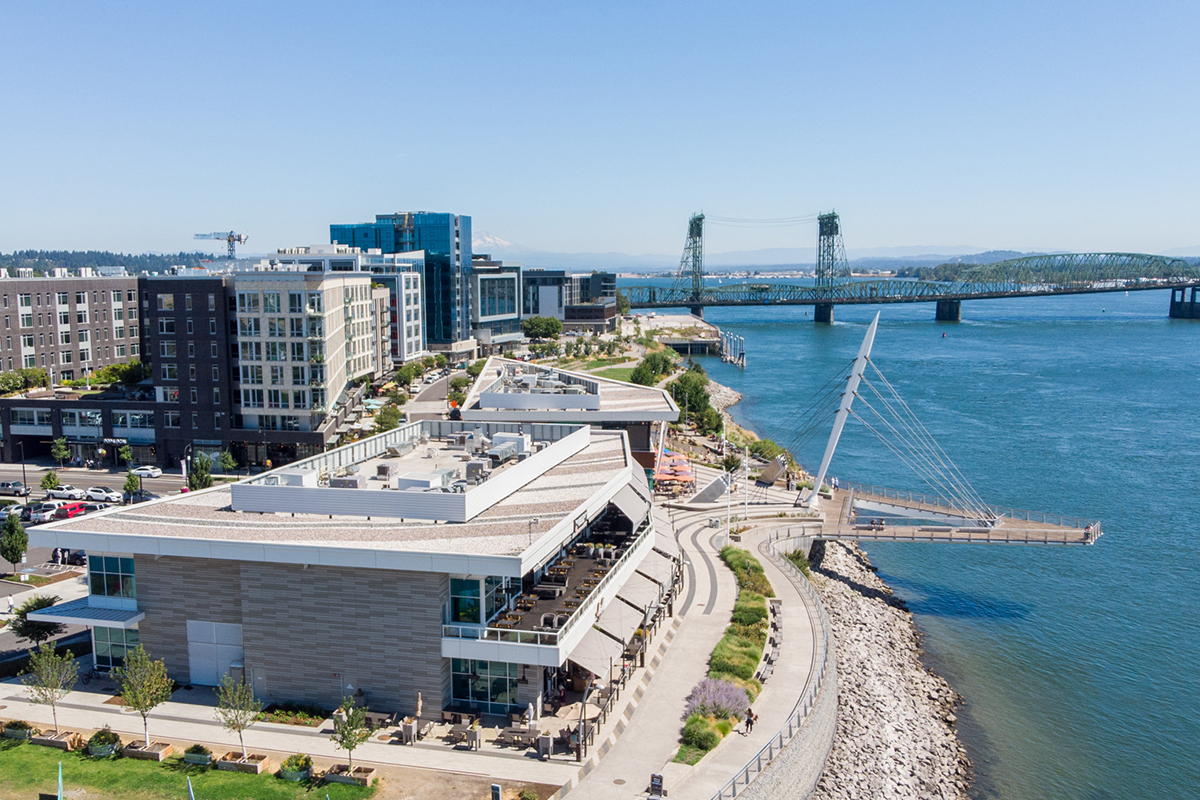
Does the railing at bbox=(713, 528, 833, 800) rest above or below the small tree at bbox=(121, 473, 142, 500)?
below

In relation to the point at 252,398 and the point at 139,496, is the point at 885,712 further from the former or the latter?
the point at 252,398

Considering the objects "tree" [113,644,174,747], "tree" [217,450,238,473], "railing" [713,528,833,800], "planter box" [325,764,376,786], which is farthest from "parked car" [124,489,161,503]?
"railing" [713,528,833,800]

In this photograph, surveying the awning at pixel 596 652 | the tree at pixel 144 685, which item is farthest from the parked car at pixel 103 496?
the awning at pixel 596 652

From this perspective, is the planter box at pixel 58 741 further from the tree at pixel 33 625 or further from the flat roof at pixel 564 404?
the flat roof at pixel 564 404

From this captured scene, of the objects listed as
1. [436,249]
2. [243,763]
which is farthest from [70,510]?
[436,249]

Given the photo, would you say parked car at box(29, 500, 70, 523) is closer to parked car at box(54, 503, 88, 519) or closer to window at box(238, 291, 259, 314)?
parked car at box(54, 503, 88, 519)

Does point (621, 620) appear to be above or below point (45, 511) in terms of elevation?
above
